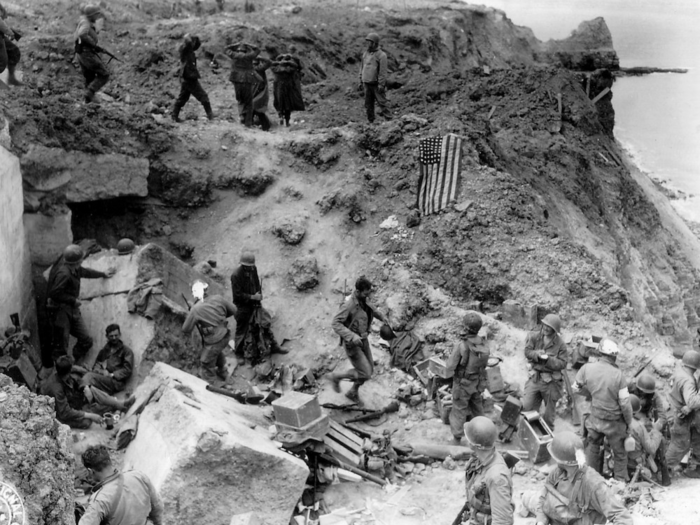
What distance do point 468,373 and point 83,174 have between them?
21.3 ft

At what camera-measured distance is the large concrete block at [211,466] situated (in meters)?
6.43

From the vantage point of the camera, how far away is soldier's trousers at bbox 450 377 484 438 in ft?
26.1

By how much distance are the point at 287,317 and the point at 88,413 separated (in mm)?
3470

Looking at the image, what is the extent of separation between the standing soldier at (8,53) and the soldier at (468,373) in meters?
7.52

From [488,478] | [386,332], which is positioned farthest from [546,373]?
[488,478]

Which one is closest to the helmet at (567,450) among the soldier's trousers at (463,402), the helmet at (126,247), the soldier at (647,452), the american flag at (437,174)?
the soldier at (647,452)

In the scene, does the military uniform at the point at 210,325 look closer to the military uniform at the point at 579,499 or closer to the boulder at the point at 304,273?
the boulder at the point at 304,273

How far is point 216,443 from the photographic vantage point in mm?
6477

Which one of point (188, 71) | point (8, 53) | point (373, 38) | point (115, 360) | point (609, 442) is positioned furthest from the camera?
point (188, 71)

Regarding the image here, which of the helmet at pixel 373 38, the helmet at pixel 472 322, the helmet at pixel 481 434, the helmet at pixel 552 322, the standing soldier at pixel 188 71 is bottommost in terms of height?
the helmet at pixel 552 322

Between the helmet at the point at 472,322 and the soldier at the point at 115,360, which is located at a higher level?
the helmet at the point at 472,322

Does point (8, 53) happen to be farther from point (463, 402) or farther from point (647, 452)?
point (647, 452)

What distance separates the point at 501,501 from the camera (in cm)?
529

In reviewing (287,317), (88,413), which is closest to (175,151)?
(287,317)
